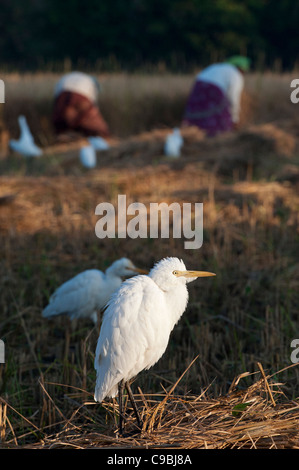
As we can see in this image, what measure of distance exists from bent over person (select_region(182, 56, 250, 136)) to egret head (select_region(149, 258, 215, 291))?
786 centimetres

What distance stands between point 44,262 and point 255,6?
72.0ft

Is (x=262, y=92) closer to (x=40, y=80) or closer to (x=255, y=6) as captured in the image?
(x=40, y=80)

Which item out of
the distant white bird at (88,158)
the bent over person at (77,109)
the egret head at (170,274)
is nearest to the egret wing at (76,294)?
the egret head at (170,274)

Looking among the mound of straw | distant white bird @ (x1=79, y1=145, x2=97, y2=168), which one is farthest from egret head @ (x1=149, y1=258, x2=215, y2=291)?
distant white bird @ (x1=79, y1=145, x2=97, y2=168)

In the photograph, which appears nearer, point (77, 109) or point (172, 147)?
point (172, 147)

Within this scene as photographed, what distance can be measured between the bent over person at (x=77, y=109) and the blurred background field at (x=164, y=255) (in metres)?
1.60

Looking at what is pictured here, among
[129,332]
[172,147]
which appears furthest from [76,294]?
[172,147]

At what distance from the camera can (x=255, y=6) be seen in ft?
80.1

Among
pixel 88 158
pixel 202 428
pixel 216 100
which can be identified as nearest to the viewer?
pixel 202 428

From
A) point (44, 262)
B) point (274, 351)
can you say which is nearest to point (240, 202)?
point (44, 262)

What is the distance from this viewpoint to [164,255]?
5.05 metres

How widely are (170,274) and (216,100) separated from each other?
26.9 feet

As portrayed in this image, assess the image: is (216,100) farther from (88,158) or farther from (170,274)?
(170,274)

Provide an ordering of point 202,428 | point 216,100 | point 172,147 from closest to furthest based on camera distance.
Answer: point 202,428 < point 172,147 < point 216,100
